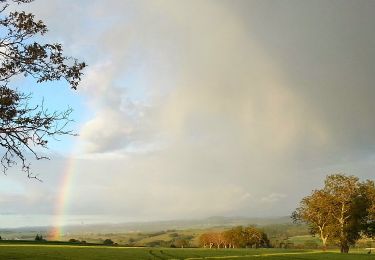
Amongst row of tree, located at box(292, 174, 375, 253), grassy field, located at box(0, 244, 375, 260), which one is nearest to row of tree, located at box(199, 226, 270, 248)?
row of tree, located at box(292, 174, 375, 253)

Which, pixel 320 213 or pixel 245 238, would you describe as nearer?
pixel 320 213

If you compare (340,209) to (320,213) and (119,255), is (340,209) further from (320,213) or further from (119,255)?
(119,255)

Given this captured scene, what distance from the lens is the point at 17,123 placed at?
21484mm

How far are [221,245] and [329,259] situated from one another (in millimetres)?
120647

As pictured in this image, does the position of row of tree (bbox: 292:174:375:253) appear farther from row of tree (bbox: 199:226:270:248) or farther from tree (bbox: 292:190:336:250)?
row of tree (bbox: 199:226:270:248)

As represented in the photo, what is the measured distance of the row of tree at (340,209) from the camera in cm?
10188

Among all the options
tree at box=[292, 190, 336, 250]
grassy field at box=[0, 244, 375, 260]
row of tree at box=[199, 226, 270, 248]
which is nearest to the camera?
grassy field at box=[0, 244, 375, 260]

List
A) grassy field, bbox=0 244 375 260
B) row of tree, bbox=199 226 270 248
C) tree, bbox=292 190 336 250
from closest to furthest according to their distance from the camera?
grassy field, bbox=0 244 375 260, tree, bbox=292 190 336 250, row of tree, bbox=199 226 270 248

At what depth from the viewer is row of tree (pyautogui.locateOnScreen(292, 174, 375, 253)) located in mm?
101875

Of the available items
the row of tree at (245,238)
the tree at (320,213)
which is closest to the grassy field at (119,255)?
the tree at (320,213)

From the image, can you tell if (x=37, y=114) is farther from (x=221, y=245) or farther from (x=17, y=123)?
(x=221, y=245)

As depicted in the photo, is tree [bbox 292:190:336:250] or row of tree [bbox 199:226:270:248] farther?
row of tree [bbox 199:226:270:248]

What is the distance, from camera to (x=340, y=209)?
10369 cm


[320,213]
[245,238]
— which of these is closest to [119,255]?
[320,213]
